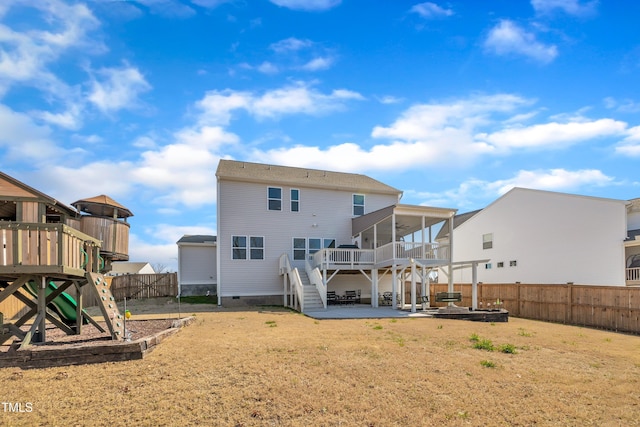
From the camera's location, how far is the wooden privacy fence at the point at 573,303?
45.9 ft

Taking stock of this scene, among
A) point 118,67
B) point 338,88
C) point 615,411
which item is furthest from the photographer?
point 338,88

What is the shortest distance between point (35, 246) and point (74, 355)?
97.0 inches

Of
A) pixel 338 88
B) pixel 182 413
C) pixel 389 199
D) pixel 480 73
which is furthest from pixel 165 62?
pixel 389 199

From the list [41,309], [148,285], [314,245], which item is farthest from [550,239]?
[148,285]

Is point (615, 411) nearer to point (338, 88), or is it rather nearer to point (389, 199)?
point (338, 88)

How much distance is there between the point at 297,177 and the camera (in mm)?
23219

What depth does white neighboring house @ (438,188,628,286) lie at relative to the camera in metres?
20.5

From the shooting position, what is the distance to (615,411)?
4879mm

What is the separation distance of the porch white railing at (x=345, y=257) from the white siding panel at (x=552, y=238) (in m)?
11.3


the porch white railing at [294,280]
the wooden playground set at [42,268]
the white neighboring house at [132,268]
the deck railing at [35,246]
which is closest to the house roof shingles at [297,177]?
the porch white railing at [294,280]

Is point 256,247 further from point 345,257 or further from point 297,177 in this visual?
point 345,257

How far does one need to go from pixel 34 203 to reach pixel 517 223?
25132mm

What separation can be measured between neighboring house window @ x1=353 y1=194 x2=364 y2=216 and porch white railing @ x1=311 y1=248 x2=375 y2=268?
458cm

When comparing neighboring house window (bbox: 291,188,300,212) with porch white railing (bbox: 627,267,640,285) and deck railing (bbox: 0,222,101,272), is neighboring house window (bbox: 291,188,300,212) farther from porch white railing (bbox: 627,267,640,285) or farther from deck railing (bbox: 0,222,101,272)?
porch white railing (bbox: 627,267,640,285)
